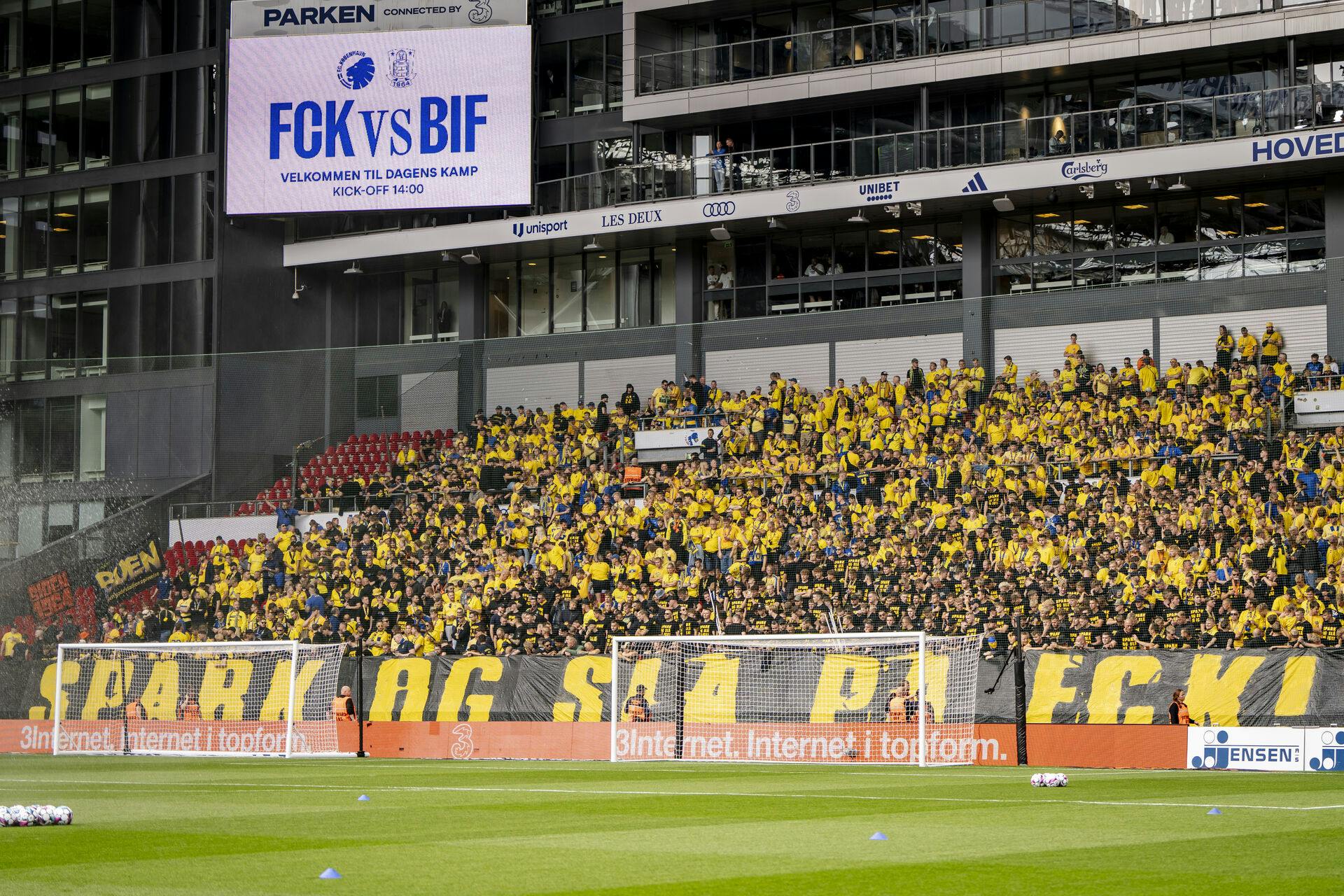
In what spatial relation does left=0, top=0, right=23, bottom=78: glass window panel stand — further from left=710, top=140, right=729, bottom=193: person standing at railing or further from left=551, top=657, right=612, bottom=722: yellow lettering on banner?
left=551, top=657, right=612, bottom=722: yellow lettering on banner

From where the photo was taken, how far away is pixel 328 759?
29547 millimetres

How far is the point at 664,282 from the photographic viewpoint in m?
51.5

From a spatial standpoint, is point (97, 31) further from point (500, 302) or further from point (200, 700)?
point (200, 700)

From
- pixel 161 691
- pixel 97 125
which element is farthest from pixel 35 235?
pixel 161 691

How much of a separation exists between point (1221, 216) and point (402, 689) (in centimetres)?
2438

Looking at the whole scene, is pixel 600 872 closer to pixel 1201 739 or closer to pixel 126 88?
pixel 1201 739

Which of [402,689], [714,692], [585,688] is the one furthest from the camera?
[402,689]

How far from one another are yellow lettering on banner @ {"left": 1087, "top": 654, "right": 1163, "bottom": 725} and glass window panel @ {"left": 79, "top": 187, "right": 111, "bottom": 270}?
3976 cm

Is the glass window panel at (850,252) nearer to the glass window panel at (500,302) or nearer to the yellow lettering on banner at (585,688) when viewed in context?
the glass window panel at (500,302)

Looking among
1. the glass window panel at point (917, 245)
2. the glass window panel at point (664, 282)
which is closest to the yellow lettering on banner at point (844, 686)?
the glass window panel at point (917, 245)

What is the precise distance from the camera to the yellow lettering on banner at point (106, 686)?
3353 cm

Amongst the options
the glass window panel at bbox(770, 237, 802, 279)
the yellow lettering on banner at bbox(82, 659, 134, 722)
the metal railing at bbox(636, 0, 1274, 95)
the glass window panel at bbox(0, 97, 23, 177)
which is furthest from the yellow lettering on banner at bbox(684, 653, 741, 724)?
the glass window panel at bbox(0, 97, 23, 177)

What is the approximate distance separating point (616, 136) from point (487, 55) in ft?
14.8

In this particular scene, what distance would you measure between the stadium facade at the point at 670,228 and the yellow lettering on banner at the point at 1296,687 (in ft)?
39.2
